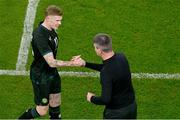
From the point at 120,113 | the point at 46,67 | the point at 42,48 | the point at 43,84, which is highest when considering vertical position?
the point at 42,48

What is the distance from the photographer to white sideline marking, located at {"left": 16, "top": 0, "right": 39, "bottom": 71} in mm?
12031

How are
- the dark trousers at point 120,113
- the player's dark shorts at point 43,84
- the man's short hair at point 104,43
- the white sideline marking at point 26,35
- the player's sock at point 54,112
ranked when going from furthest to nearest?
the white sideline marking at point 26,35, the player's sock at point 54,112, the player's dark shorts at point 43,84, the dark trousers at point 120,113, the man's short hair at point 104,43

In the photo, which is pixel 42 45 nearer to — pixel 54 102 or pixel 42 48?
pixel 42 48

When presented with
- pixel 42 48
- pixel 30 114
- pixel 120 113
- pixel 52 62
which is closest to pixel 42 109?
pixel 30 114

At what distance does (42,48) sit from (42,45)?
49 millimetres

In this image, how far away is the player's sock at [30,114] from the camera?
390 inches

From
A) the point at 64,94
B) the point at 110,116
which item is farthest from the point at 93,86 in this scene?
the point at 110,116

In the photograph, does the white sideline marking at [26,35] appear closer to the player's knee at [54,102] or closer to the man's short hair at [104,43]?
the player's knee at [54,102]

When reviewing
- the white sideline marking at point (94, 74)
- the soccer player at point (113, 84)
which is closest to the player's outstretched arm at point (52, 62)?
the soccer player at point (113, 84)

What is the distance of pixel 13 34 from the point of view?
12875 millimetres

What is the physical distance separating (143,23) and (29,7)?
283 centimetres

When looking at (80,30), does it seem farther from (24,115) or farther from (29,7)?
(24,115)

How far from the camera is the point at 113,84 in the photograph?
837cm

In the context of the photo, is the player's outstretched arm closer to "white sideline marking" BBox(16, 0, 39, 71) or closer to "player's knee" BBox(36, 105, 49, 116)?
"player's knee" BBox(36, 105, 49, 116)
